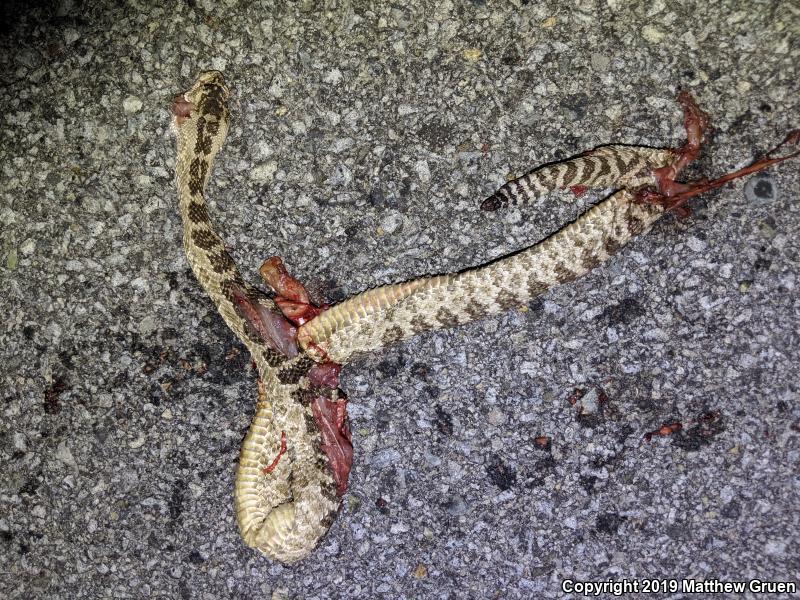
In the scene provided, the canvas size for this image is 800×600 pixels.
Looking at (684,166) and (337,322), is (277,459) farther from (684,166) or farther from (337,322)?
(684,166)

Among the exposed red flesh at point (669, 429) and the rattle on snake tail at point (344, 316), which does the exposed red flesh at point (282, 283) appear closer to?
the rattle on snake tail at point (344, 316)

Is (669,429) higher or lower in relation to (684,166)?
lower

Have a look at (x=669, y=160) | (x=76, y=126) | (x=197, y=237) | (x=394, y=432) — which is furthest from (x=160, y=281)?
(x=669, y=160)

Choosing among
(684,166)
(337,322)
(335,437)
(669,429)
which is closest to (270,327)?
(337,322)

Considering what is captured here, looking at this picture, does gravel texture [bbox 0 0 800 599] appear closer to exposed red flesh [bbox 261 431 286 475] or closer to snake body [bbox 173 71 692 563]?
snake body [bbox 173 71 692 563]

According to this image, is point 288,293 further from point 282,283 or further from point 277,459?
point 277,459

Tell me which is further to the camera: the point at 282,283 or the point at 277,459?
the point at 282,283

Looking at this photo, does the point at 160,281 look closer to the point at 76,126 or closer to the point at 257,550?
the point at 76,126

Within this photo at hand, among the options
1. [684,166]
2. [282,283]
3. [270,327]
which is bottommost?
[684,166]

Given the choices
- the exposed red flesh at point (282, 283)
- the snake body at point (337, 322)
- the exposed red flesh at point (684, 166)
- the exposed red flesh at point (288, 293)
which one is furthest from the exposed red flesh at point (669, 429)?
the exposed red flesh at point (282, 283)
